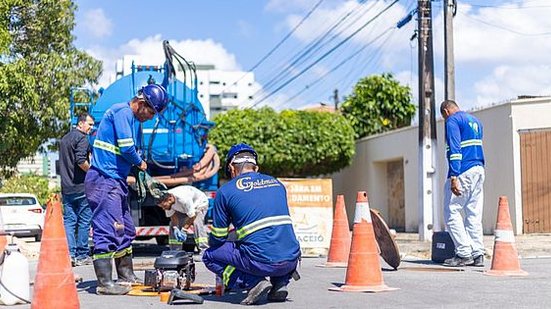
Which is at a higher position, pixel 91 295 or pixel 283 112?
pixel 283 112

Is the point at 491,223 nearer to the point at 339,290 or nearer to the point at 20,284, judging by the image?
the point at 339,290

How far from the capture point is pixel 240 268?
7.30 meters

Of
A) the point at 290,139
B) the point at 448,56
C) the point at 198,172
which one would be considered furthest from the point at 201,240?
the point at 290,139

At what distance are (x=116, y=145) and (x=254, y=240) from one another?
6.46ft

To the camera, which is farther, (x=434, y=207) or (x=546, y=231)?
(x=546, y=231)

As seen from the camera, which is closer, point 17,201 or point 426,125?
point 426,125

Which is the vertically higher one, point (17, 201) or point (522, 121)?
point (522, 121)

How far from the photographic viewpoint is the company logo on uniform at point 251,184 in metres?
7.36

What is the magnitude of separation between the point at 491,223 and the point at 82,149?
1212cm

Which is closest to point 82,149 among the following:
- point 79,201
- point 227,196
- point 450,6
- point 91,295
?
point 79,201

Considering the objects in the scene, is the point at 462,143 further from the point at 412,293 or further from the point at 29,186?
the point at 29,186

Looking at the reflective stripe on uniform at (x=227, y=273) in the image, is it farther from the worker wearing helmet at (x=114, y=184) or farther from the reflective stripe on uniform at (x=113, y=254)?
the reflective stripe on uniform at (x=113, y=254)

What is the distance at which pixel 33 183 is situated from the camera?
4853cm

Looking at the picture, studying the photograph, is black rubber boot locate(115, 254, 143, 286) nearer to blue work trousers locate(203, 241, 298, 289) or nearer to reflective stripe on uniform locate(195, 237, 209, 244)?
blue work trousers locate(203, 241, 298, 289)
